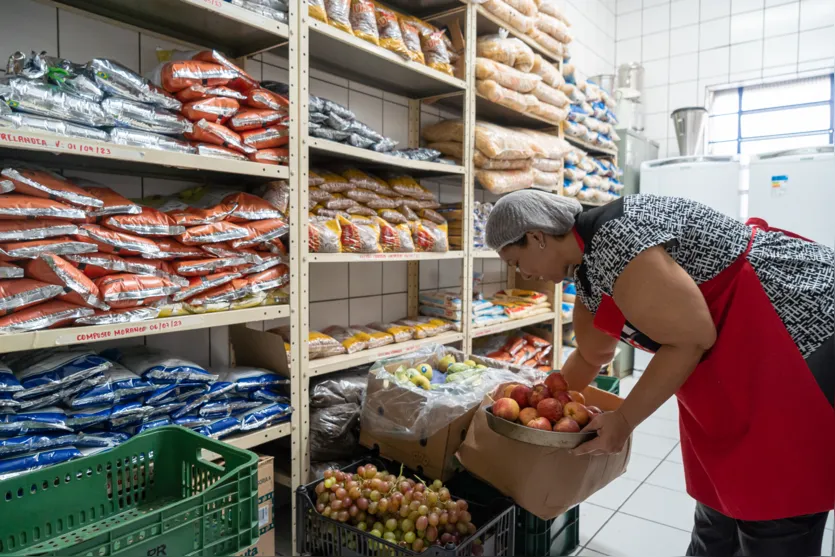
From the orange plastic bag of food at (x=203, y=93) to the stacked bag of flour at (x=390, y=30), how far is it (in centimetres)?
46

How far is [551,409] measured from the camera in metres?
1.55

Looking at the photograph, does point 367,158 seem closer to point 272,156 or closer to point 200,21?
point 272,156

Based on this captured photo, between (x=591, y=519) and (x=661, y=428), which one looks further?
(x=661, y=428)

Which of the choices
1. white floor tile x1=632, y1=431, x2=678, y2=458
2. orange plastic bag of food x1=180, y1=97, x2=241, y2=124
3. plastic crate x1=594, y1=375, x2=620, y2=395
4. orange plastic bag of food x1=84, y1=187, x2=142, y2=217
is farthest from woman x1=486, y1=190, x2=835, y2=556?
white floor tile x1=632, y1=431, x2=678, y2=458

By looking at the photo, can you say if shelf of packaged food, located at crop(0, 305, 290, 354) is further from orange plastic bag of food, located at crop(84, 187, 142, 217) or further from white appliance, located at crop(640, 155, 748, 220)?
white appliance, located at crop(640, 155, 748, 220)

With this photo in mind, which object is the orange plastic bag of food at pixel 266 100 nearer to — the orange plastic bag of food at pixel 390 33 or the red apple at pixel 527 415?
the orange plastic bag of food at pixel 390 33

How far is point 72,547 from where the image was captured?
3.06ft

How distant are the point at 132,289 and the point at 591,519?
7.02ft

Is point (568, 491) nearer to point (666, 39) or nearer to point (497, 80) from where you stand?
point (497, 80)

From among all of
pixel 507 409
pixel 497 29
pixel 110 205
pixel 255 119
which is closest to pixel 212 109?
pixel 255 119

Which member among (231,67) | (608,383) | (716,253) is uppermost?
(231,67)

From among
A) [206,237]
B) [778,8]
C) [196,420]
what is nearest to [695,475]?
[196,420]

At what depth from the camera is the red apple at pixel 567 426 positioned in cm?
148

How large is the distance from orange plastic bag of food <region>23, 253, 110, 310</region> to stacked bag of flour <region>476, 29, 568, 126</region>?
2.08m
